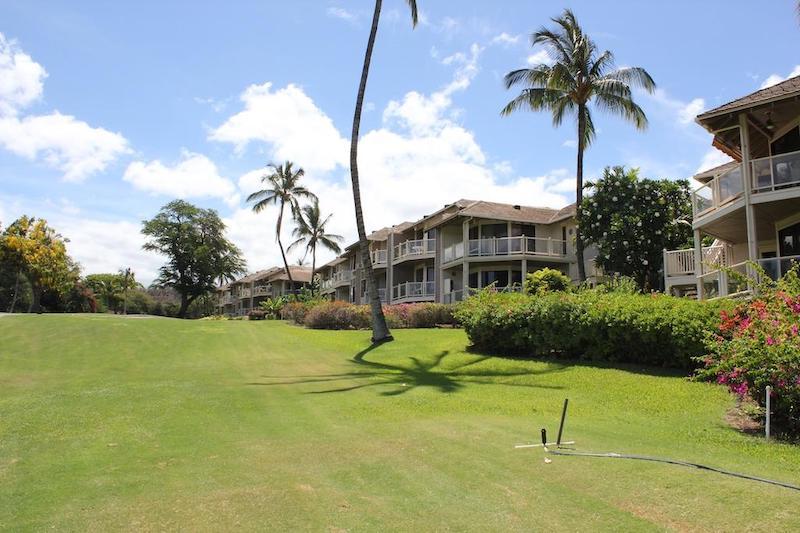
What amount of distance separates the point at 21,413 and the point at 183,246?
202 ft

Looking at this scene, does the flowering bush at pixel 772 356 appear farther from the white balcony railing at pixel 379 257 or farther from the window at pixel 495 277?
the white balcony railing at pixel 379 257

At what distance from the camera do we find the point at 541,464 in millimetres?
6543

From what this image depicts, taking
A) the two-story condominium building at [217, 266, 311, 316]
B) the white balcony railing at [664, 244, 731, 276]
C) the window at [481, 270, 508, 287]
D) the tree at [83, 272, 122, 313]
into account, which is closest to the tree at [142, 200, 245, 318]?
the two-story condominium building at [217, 266, 311, 316]

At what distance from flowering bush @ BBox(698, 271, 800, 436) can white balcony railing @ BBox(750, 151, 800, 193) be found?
28.4ft

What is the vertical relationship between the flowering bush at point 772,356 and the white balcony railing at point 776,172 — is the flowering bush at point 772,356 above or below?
below

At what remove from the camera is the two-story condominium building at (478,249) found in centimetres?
3619

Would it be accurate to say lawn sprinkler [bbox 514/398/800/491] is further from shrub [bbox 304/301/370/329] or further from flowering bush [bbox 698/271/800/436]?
shrub [bbox 304/301/370/329]

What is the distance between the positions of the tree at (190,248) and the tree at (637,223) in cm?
4936

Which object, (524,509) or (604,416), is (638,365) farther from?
(524,509)

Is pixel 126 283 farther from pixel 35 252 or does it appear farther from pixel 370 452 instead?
pixel 370 452

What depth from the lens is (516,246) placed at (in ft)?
118

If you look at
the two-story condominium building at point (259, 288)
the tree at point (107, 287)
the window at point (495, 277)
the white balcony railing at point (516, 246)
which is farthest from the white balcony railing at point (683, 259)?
the tree at point (107, 287)

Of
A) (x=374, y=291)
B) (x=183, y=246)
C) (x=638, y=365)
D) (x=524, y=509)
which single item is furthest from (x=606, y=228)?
(x=183, y=246)

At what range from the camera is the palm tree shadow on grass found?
43.2ft
